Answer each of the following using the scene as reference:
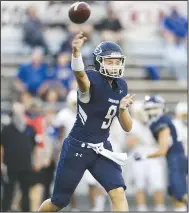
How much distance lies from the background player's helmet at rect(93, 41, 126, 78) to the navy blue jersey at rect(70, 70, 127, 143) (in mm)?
73

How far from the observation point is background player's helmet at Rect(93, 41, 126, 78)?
7672mm

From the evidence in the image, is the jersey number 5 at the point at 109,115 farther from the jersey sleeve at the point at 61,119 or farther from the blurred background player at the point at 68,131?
the jersey sleeve at the point at 61,119

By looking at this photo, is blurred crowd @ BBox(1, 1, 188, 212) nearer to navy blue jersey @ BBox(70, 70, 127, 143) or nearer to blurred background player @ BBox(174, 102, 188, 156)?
blurred background player @ BBox(174, 102, 188, 156)

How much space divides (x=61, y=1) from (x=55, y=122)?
12.7ft

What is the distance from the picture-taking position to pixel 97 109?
25.3ft

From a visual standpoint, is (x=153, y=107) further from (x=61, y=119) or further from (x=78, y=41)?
(x=78, y=41)

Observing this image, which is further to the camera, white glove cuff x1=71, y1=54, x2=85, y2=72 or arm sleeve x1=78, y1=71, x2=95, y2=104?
arm sleeve x1=78, y1=71, x2=95, y2=104

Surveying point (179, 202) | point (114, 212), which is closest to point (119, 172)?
point (114, 212)

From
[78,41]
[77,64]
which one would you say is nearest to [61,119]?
[77,64]

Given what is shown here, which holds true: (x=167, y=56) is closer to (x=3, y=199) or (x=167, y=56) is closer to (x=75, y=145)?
(x=3, y=199)

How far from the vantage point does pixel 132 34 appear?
17.5m

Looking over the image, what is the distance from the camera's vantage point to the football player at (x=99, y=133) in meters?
7.67

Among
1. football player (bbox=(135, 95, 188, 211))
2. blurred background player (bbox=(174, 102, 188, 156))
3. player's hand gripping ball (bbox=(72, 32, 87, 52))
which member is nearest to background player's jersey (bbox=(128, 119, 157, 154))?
blurred background player (bbox=(174, 102, 188, 156))

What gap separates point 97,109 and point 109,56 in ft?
1.57
